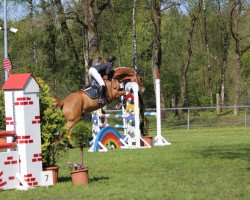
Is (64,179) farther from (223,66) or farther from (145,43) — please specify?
(145,43)

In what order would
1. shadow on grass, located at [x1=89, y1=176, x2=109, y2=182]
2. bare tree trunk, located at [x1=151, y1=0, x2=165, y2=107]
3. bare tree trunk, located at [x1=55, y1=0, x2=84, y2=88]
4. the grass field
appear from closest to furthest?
the grass field, shadow on grass, located at [x1=89, y1=176, x2=109, y2=182], bare tree trunk, located at [x1=151, y1=0, x2=165, y2=107], bare tree trunk, located at [x1=55, y1=0, x2=84, y2=88]

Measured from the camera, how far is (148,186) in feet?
37.0

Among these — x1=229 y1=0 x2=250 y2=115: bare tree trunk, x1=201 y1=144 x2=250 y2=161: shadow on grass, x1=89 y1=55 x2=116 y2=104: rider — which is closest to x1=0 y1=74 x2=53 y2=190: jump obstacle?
x1=201 y1=144 x2=250 y2=161: shadow on grass

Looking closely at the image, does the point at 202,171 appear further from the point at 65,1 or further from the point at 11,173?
the point at 65,1

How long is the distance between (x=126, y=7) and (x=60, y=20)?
15.4 metres

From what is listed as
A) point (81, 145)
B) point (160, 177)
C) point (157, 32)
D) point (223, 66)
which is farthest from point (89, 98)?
point (223, 66)

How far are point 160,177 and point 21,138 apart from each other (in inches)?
108

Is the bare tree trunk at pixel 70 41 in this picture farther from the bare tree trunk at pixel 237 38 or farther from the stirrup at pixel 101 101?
the stirrup at pixel 101 101

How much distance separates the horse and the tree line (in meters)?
11.6

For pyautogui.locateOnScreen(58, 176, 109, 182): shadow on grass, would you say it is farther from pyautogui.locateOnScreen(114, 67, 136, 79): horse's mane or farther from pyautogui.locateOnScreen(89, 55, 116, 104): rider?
pyautogui.locateOnScreen(114, 67, 136, 79): horse's mane

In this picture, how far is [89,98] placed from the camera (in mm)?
22328

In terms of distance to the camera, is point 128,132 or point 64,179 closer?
point 64,179

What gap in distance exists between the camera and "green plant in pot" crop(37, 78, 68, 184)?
12.1 m

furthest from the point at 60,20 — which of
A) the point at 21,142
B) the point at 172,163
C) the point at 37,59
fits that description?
the point at 21,142
